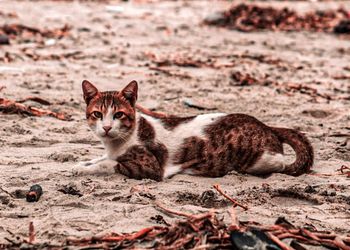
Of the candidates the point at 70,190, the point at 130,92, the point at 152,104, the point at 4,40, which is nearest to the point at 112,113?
the point at 130,92

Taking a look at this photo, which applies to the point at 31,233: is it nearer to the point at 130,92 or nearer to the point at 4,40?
the point at 130,92

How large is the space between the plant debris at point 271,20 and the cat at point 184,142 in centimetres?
744

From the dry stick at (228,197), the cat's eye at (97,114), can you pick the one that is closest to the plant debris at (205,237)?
the dry stick at (228,197)

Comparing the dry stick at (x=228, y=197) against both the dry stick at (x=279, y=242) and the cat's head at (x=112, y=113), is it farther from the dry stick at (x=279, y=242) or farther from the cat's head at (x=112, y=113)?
the cat's head at (x=112, y=113)

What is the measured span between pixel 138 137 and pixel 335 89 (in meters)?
3.84

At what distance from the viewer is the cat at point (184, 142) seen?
5043mm

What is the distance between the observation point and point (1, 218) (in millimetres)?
3869

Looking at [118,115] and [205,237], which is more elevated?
[118,115]

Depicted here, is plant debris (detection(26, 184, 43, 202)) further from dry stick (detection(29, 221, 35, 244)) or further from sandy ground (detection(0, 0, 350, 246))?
dry stick (detection(29, 221, 35, 244))

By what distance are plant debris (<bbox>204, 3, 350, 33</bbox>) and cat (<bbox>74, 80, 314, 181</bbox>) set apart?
24.4ft

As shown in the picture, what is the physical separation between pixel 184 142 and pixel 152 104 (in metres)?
1.96

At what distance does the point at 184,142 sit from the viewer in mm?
5227

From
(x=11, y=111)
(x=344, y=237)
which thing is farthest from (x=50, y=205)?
(x=11, y=111)

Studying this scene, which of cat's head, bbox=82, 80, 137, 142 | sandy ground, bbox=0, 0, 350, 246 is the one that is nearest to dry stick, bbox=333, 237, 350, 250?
sandy ground, bbox=0, 0, 350, 246
